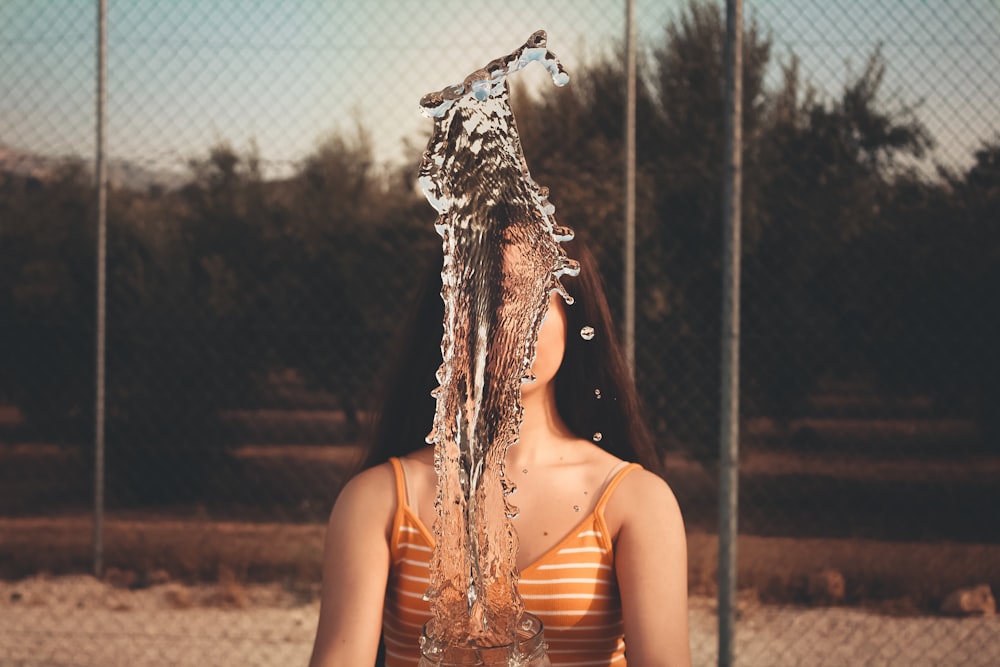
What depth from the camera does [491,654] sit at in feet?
3.13

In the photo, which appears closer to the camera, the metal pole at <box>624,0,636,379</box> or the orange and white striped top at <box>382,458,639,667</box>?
the orange and white striped top at <box>382,458,639,667</box>

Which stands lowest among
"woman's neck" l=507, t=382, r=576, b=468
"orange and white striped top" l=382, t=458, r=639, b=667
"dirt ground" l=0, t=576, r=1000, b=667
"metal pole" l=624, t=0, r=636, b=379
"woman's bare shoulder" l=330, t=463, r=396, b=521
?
"dirt ground" l=0, t=576, r=1000, b=667

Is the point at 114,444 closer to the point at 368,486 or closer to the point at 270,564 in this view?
the point at 270,564

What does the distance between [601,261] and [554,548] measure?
3193 mm

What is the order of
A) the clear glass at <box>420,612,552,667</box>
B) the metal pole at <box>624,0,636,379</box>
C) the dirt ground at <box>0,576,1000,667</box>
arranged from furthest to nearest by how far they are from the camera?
the dirt ground at <box>0,576,1000,667</box> → the metal pole at <box>624,0,636,379</box> → the clear glass at <box>420,612,552,667</box>

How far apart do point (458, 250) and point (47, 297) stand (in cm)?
435

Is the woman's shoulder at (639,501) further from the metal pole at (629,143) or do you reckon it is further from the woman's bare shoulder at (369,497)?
the metal pole at (629,143)

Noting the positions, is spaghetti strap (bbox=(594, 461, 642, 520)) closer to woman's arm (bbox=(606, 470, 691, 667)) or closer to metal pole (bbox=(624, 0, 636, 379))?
woman's arm (bbox=(606, 470, 691, 667))

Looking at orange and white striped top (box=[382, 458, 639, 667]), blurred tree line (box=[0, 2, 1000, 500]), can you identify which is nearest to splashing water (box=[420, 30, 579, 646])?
orange and white striped top (box=[382, 458, 639, 667])

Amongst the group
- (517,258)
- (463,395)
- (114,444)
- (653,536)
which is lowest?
(114,444)

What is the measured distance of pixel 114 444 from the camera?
5023 millimetres

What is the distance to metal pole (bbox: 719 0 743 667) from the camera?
293cm

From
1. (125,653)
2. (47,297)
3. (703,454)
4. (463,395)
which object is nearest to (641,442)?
(463,395)

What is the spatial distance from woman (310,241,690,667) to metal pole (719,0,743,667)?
5.09 ft
